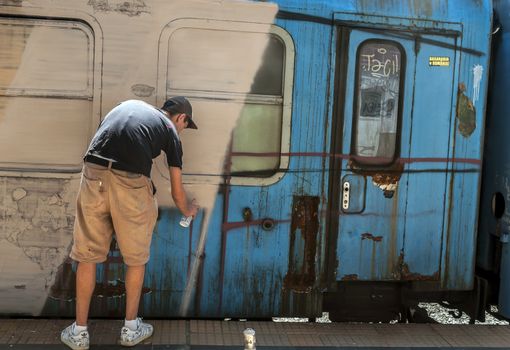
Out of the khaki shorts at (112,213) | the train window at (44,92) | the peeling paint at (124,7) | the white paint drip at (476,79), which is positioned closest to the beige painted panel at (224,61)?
the peeling paint at (124,7)

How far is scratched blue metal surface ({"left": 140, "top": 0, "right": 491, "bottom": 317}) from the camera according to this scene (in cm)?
423

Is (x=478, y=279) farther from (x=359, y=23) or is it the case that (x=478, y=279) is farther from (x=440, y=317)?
(x=359, y=23)

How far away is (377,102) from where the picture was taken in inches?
172

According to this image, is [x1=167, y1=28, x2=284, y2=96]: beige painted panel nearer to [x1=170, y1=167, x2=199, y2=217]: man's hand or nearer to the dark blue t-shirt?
the dark blue t-shirt

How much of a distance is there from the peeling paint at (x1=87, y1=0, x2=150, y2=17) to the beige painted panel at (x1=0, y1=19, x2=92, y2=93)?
216 mm

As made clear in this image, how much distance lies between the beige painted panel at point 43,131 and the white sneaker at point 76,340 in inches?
44.5

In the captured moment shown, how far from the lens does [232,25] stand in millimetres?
4148

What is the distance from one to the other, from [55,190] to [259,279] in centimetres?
156

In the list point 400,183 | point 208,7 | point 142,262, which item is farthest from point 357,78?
point 142,262

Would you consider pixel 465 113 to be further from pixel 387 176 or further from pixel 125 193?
pixel 125 193

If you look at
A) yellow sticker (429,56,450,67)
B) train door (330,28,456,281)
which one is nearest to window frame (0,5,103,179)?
train door (330,28,456,281)

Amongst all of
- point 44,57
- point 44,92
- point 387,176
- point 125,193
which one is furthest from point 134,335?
point 387,176

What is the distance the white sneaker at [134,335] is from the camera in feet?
A: 12.4

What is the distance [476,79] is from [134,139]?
2558 mm
